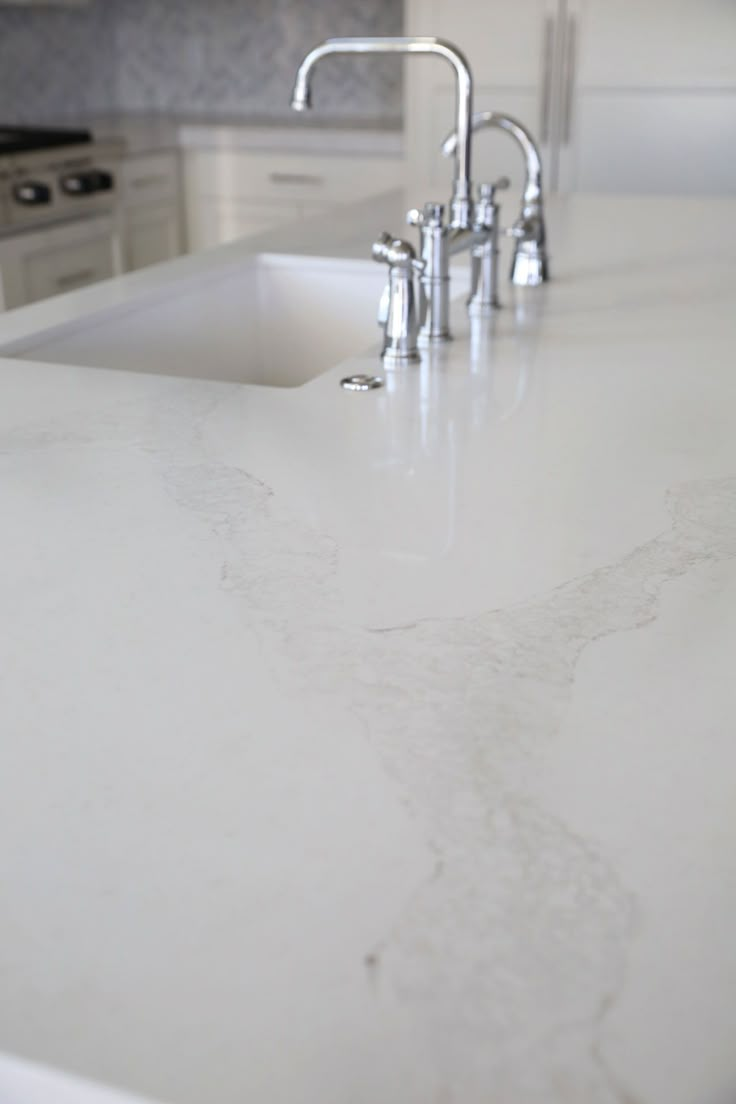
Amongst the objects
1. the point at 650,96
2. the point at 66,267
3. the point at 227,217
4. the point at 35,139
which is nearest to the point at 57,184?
the point at 35,139

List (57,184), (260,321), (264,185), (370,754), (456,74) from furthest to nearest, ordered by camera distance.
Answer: (264,185) < (57,184) < (260,321) < (456,74) < (370,754)

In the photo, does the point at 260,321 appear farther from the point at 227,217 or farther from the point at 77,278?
the point at 227,217

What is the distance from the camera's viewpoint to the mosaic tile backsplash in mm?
4238

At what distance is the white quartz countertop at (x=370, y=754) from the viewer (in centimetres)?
45

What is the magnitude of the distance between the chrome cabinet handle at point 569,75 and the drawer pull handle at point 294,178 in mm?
807

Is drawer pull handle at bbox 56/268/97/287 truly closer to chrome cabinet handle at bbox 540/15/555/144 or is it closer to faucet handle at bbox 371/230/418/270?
A: chrome cabinet handle at bbox 540/15/555/144

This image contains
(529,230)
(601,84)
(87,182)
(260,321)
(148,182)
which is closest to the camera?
(529,230)

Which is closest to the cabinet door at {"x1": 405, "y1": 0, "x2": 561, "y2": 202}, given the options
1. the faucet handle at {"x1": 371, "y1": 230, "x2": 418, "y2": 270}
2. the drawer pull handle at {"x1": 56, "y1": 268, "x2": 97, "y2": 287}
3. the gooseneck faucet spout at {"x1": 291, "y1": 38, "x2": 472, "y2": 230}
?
the drawer pull handle at {"x1": 56, "y1": 268, "x2": 97, "y2": 287}

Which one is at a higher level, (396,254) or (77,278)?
(396,254)

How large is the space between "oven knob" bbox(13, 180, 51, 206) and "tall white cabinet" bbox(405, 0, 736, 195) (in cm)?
121

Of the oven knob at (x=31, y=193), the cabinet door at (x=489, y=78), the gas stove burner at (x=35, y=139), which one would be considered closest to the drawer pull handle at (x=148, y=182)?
the gas stove burner at (x=35, y=139)

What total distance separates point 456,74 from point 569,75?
2319 millimetres

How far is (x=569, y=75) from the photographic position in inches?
142

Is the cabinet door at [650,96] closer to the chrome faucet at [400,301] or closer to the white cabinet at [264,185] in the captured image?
the white cabinet at [264,185]
